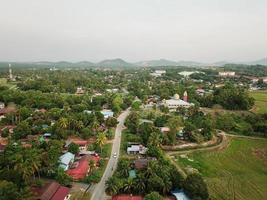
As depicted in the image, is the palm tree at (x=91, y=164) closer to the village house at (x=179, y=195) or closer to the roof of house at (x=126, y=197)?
the roof of house at (x=126, y=197)

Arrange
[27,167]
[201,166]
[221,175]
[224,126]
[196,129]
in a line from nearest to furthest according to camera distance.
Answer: [27,167] → [221,175] → [201,166] → [196,129] → [224,126]

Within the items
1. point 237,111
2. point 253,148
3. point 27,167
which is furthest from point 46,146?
point 237,111

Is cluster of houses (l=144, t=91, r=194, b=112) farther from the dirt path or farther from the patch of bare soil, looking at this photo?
the patch of bare soil

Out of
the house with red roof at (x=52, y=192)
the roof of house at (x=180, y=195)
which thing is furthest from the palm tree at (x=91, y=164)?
the roof of house at (x=180, y=195)

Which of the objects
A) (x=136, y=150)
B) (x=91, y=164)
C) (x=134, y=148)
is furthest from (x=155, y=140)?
(x=91, y=164)

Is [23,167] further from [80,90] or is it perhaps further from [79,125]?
[80,90]

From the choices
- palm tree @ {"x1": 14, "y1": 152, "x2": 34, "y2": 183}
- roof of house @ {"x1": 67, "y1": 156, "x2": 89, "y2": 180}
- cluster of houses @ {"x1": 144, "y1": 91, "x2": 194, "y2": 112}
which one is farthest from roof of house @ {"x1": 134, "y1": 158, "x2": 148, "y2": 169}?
cluster of houses @ {"x1": 144, "y1": 91, "x2": 194, "y2": 112}

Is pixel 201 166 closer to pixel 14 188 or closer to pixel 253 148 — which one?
pixel 253 148
